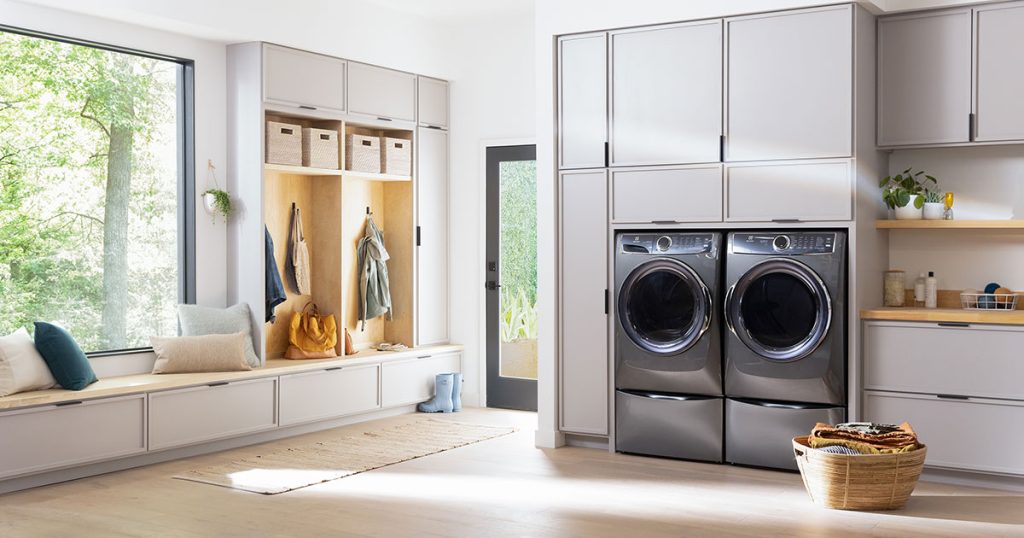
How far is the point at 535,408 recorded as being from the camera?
7621 millimetres

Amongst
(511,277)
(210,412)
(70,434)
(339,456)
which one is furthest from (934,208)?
(70,434)

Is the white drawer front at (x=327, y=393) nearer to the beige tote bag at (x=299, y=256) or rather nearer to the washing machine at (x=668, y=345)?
the beige tote bag at (x=299, y=256)

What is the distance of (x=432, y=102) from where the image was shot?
25.7ft

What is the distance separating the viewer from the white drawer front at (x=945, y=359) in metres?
5.02

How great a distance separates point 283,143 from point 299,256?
0.83 meters

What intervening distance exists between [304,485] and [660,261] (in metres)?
2.25

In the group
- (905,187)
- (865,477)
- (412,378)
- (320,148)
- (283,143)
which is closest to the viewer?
(865,477)

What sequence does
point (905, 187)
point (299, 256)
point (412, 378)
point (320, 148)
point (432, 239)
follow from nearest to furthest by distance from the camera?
point (905, 187) → point (320, 148) → point (299, 256) → point (412, 378) → point (432, 239)

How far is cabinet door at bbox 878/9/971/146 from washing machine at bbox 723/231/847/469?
2.59 ft

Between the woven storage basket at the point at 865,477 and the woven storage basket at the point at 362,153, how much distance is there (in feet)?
12.6

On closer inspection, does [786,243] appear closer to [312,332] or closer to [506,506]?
[506,506]

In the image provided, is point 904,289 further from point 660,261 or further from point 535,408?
point 535,408

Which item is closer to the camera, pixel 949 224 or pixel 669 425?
pixel 949 224

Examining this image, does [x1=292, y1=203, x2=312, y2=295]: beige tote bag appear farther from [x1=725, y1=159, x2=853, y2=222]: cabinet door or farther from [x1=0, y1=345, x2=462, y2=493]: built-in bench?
[x1=725, y1=159, x2=853, y2=222]: cabinet door
